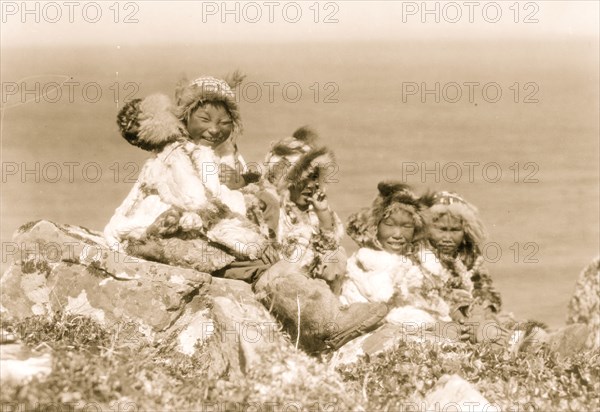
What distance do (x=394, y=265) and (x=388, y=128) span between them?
11.3m

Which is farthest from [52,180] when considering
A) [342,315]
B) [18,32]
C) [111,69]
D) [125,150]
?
[342,315]

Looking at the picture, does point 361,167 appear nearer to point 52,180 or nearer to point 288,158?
point 52,180

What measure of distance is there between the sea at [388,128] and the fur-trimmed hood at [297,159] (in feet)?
7.39

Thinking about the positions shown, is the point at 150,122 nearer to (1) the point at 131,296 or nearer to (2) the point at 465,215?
(1) the point at 131,296

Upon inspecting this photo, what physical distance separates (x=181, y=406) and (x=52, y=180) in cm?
1000

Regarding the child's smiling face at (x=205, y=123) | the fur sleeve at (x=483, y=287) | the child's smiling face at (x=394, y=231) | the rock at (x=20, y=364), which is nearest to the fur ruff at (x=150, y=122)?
the child's smiling face at (x=205, y=123)

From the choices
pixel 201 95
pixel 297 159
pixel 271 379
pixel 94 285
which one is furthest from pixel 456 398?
pixel 201 95

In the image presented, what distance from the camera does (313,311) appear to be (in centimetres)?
999

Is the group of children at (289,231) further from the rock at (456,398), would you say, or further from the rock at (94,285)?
the rock at (456,398)

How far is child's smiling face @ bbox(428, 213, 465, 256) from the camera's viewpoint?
11.5 metres

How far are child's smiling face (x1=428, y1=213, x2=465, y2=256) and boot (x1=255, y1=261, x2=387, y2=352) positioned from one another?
4.80 feet

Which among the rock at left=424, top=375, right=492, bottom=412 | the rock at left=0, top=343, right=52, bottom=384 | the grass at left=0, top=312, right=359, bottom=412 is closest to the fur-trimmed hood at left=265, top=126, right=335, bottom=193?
the grass at left=0, top=312, right=359, bottom=412

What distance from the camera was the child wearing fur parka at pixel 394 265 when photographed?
10641 millimetres

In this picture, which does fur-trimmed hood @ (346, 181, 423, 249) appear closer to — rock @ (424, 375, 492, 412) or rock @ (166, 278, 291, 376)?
rock @ (166, 278, 291, 376)
